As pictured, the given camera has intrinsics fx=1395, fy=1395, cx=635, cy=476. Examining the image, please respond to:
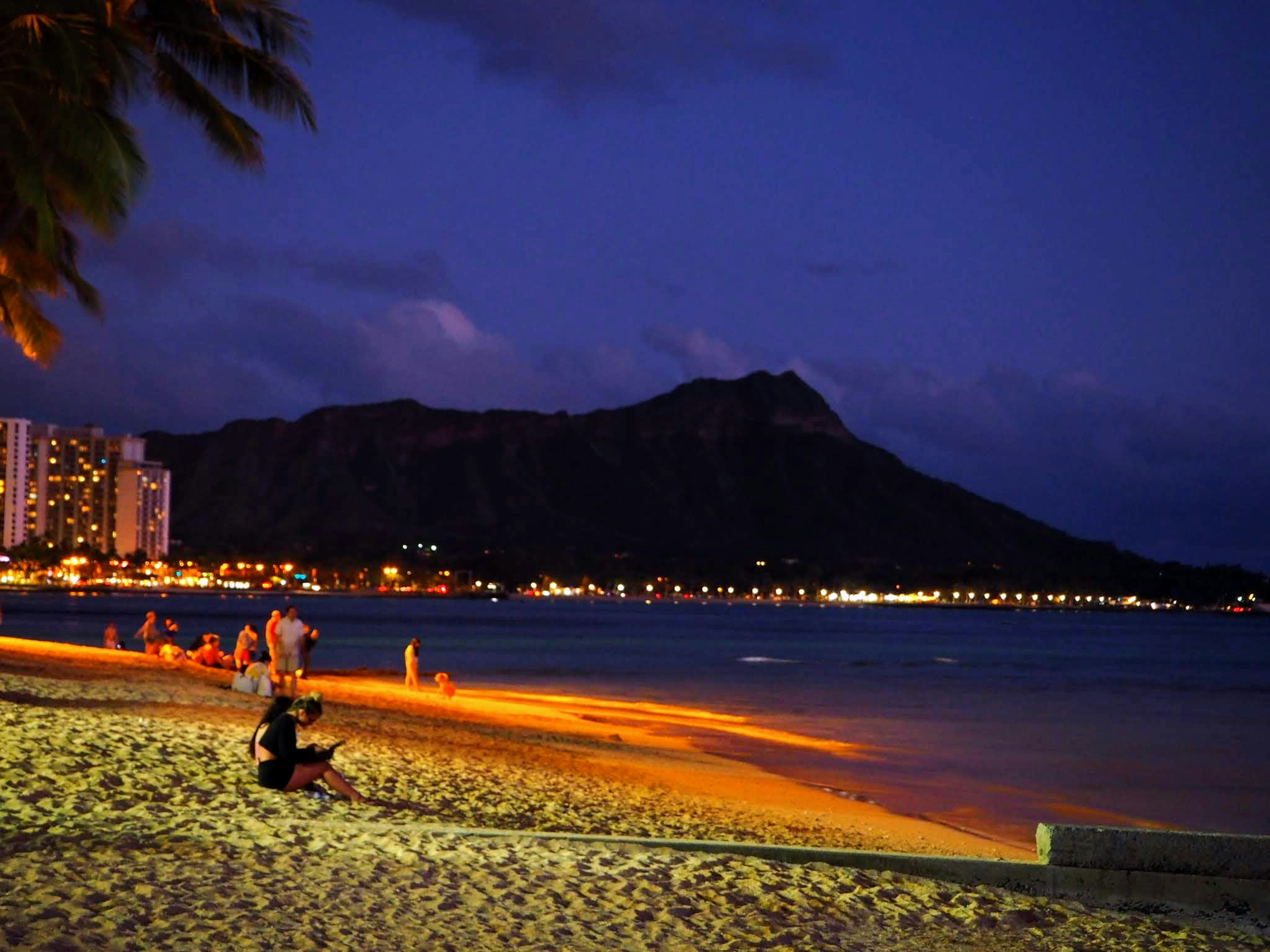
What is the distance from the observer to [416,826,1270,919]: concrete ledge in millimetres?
8547

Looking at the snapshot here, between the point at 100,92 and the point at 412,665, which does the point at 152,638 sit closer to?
the point at 412,665

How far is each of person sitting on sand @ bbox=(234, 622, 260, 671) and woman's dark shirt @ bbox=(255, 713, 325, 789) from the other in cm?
1363

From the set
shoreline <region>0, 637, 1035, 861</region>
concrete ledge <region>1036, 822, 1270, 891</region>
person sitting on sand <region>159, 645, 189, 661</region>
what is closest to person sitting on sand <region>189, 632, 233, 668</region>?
person sitting on sand <region>159, 645, 189, 661</region>

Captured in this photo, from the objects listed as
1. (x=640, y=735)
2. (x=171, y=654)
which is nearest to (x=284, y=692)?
(x=640, y=735)

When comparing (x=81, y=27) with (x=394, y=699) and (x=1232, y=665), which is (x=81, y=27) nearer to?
(x=394, y=699)

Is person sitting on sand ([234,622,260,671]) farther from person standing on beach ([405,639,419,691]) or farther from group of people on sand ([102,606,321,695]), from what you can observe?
person standing on beach ([405,639,419,691])

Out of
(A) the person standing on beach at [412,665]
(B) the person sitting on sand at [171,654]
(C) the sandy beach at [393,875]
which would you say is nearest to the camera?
(C) the sandy beach at [393,875]

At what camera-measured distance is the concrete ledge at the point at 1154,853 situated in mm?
8609

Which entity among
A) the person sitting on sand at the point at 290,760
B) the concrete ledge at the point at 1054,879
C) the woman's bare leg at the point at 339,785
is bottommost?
the concrete ledge at the point at 1054,879

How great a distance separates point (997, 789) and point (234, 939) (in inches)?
643

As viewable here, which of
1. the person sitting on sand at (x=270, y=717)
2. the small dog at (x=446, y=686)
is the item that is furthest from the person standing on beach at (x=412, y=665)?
the person sitting on sand at (x=270, y=717)

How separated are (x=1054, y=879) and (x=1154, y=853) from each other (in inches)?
26.1

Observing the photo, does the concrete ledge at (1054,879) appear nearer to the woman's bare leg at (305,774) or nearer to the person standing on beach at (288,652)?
the woman's bare leg at (305,774)

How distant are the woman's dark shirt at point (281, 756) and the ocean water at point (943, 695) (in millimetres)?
9137
